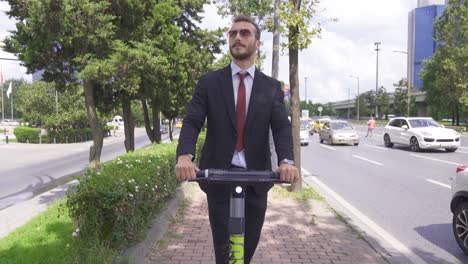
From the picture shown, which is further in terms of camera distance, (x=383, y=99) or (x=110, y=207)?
(x=383, y=99)

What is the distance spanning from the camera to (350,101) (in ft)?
358

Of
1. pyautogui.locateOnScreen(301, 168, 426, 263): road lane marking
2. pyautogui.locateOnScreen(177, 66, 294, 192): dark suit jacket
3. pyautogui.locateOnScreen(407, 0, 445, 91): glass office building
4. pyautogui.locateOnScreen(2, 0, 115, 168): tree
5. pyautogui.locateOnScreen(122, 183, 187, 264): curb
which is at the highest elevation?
pyautogui.locateOnScreen(407, 0, 445, 91): glass office building

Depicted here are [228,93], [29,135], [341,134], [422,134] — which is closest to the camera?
[228,93]

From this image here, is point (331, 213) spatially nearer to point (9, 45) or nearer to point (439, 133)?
point (9, 45)

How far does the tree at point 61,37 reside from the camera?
30.7 ft

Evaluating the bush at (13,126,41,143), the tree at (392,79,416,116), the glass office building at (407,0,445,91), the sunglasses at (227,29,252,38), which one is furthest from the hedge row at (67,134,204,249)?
the glass office building at (407,0,445,91)

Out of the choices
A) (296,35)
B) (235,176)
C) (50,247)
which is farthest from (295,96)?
(235,176)

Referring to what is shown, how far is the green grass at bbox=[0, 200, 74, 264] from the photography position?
4570 mm

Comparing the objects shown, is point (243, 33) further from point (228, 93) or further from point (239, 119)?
point (239, 119)

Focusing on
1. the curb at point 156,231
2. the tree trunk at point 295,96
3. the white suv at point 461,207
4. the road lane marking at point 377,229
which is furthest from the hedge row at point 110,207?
the tree trunk at point 295,96

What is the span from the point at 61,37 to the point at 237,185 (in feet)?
28.6

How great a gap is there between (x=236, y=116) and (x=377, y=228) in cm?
433

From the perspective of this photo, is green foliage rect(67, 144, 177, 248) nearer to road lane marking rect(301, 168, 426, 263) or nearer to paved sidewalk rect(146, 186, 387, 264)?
paved sidewalk rect(146, 186, 387, 264)

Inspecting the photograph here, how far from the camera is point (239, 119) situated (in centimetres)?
267
